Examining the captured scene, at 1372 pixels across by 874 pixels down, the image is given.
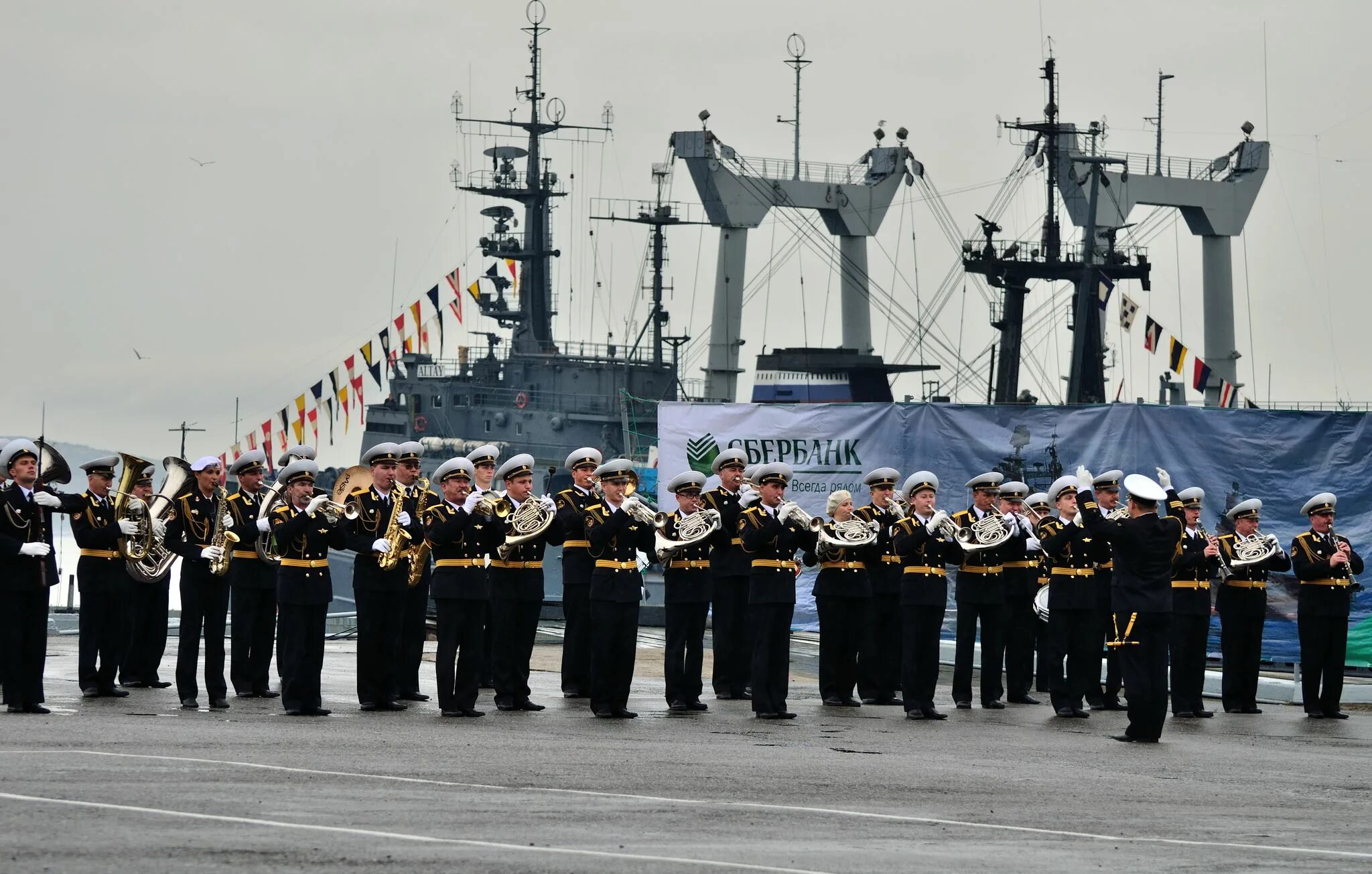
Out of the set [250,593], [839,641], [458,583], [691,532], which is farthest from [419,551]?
[839,641]

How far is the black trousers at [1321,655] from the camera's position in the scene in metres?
16.2

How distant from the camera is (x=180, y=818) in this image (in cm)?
762

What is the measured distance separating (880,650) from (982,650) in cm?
88

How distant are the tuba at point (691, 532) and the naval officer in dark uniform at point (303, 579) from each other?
7.52 feet

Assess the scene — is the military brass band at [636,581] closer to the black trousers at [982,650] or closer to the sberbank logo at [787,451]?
the black trousers at [982,650]

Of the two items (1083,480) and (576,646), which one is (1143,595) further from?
(576,646)

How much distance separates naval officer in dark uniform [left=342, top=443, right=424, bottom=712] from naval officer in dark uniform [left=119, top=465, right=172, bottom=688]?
7.22ft

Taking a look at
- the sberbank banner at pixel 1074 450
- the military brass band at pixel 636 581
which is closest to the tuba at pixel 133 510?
the military brass band at pixel 636 581

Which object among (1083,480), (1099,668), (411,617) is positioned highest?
(1083,480)

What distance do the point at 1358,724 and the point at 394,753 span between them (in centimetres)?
854

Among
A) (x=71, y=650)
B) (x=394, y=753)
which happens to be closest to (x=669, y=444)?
(x=71, y=650)

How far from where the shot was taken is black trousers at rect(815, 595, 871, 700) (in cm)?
1578

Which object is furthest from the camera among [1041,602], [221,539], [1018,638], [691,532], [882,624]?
[1041,602]

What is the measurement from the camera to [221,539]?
14422 mm
